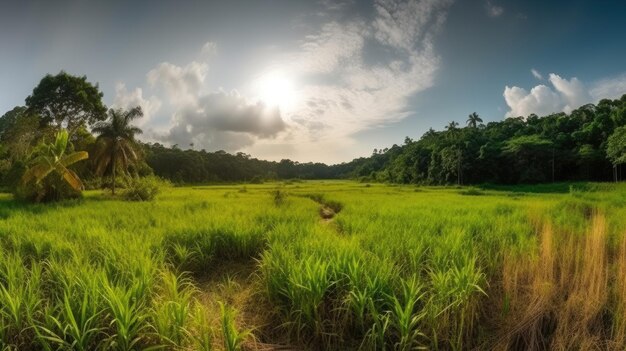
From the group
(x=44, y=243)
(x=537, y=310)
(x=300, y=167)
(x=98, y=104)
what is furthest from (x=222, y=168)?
(x=537, y=310)

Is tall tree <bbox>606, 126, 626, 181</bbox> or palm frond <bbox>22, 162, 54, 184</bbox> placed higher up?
tall tree <bbox>606, 126, 626, 181</bbox>

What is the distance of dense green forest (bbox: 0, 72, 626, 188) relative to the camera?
28.0 m

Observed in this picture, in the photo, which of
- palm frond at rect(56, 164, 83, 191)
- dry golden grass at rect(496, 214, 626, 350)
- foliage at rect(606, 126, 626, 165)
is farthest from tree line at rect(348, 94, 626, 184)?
palm frond at rect(56, 164, 83, 191)

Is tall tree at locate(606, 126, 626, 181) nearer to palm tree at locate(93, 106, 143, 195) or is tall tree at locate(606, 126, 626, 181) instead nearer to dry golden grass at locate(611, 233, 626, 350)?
dry golden grass at locate(611, 233, 626, 350)

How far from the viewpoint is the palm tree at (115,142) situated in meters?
25.5

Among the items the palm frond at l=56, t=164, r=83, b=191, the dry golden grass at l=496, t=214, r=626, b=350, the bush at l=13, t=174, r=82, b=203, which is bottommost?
the dry golden grass at l=496, t=214, r=626, b=350

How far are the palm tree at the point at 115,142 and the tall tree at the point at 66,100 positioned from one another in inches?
234

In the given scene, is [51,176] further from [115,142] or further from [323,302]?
[323,302]

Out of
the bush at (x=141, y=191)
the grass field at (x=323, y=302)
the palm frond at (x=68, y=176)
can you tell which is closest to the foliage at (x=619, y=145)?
the grass field at (x=323, y=302)

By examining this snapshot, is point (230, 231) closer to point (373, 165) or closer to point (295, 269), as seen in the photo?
point (295, 269)

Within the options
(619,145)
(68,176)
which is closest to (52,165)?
(68,176)

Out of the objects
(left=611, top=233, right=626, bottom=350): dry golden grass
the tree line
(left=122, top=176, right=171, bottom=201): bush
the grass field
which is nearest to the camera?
the grass field

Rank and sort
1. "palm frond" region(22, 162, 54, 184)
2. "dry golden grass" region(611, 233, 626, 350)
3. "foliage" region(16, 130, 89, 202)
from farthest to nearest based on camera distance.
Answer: "foliage" region(16, 130, 89, 202), "palm frond" region(22, 162, 54, 184), "dry golden grass" region(611, 233, 626, 350)

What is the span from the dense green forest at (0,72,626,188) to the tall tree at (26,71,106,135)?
70 millimetres
